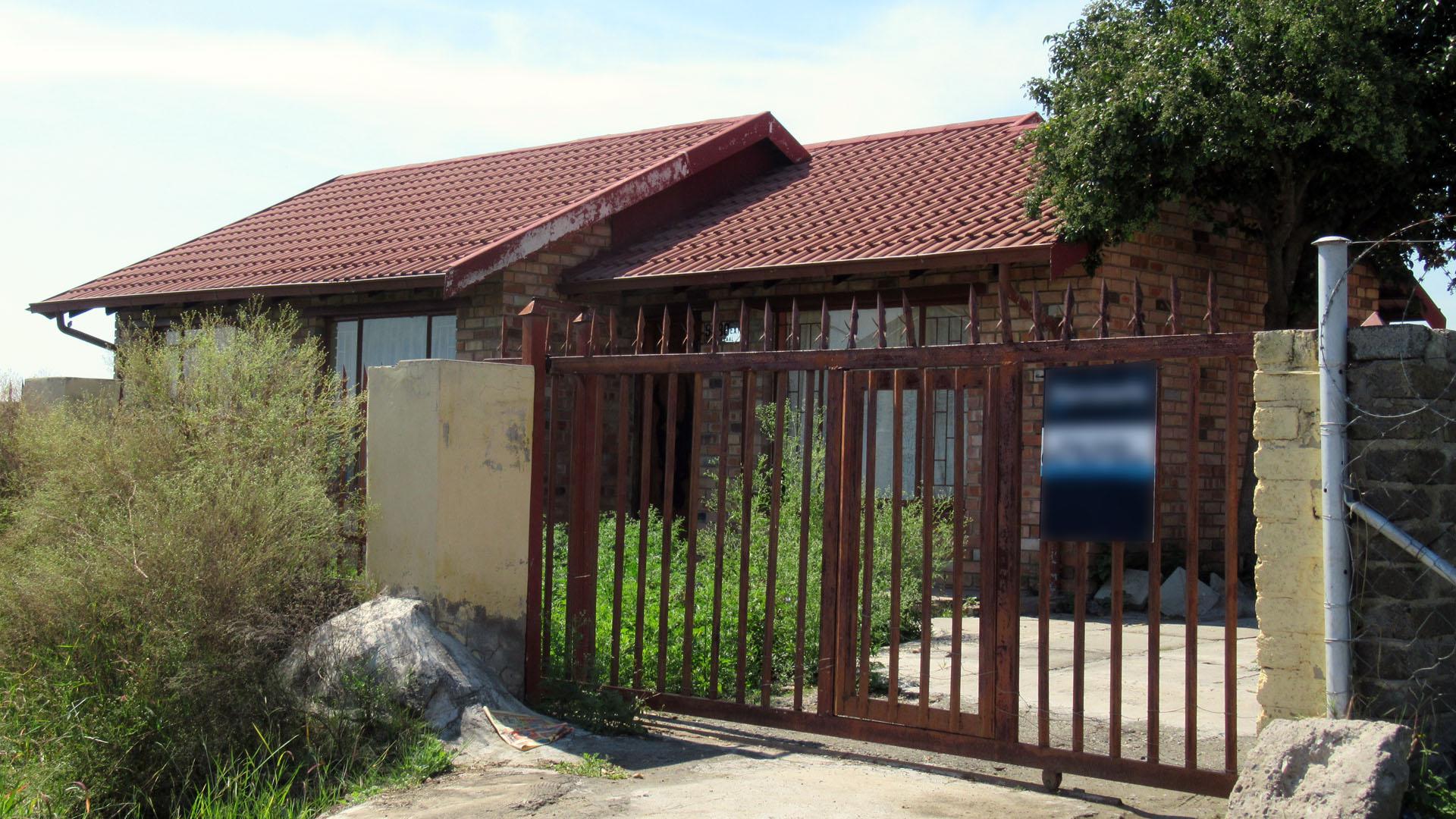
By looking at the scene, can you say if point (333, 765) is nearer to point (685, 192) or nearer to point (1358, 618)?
point (1358, 618)

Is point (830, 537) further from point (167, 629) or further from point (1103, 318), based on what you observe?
point (167, 629)

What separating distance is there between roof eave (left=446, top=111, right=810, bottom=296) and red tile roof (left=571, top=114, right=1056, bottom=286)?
42 cm

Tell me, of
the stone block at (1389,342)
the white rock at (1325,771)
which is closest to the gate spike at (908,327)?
the stone block at (1389,342)

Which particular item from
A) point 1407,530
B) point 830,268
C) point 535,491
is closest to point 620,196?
point 830,268

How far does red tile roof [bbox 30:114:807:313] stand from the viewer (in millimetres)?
13547

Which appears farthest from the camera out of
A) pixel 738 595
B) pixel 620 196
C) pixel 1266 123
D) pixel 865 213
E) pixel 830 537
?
pixel 620 196

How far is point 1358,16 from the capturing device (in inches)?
375

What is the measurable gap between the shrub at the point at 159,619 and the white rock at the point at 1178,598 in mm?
6151

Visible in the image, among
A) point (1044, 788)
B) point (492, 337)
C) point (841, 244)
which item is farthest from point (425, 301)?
point (1044, 788)

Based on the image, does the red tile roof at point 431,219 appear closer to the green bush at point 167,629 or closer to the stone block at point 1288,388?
the green bush at point 167,629

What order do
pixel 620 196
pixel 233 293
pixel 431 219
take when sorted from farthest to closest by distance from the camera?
pixel 431 219
pixel 233 293
pixel 620 196

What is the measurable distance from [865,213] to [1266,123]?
4.11m

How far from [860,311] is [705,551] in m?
4.55

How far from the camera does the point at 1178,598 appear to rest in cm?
1009
